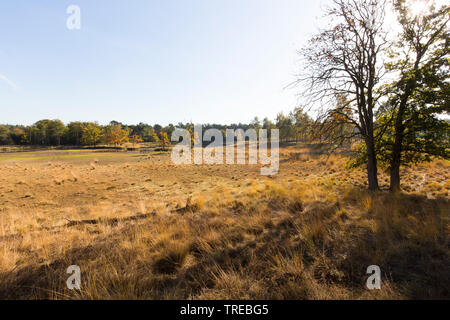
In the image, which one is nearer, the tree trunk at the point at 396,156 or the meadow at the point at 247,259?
the meadow at the point at 247,259

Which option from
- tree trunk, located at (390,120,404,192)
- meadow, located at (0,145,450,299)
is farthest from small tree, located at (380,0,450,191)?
meadow, located at (0,145,450,299)

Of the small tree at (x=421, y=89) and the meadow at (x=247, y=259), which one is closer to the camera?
the meadow at (x=247, y=259)

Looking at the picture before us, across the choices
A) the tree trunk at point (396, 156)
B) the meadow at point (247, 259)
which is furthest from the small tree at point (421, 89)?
the meadow at point (247, 259)

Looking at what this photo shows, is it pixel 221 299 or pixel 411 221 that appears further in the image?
pixel 411 221

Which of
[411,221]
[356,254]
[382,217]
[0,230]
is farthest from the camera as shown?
[0,230]

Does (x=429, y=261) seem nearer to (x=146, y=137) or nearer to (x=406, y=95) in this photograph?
(x=406, y=95)

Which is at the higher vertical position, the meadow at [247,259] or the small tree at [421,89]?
the small tree at [421,89]

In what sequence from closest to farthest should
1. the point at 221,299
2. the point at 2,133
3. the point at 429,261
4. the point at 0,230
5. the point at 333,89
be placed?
1. the point at 221,299
2. the point at 429,261
3. the point at 0,230
4. the point at 333,89
5. the point at 2,133

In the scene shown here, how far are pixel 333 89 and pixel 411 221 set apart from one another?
6.61 m

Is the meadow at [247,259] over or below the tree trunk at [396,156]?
below

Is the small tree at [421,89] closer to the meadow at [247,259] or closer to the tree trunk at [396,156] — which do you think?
the tree trunk at [396,156]
